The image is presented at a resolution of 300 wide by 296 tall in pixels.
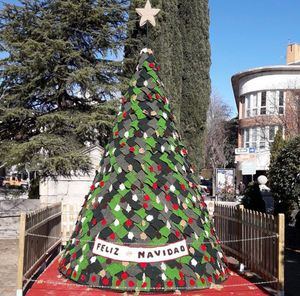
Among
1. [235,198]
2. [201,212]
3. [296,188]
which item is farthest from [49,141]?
[235,198]

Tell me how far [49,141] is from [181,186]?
25.9 feet

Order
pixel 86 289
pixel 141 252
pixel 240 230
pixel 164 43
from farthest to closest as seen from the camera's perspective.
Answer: pixel 164 43 < pixel 240 230 < pixel 86 289 < pixel 141 252

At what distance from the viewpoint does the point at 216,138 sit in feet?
181

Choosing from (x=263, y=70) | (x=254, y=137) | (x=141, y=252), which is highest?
(x=263, y=70)

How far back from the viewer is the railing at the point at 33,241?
6.06 metres

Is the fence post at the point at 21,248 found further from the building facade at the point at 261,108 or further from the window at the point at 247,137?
the window at the point at 247,137

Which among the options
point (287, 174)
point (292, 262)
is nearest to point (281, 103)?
point (287, 174)

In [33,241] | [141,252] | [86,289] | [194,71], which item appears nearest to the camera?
[141,252]

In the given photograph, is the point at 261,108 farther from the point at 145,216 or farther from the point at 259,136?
the point at 145,216

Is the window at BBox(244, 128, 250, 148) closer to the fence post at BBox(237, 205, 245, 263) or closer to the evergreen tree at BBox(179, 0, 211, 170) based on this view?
the evergreen tree at BBox(179, 0, 211, 170)

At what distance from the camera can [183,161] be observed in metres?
7.20

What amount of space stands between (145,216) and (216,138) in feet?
161

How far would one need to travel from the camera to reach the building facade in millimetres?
38594

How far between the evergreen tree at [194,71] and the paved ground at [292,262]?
602 centimetres
